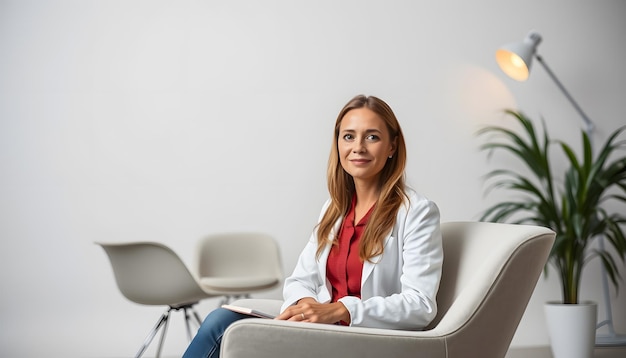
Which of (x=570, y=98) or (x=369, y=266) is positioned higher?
(x=570, y=98)

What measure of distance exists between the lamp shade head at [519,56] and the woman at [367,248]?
96.5 inches

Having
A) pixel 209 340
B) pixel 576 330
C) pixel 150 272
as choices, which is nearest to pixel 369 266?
pixel 209 340

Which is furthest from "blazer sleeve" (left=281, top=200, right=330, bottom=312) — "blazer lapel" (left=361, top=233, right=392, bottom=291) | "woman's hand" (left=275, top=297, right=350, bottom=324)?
"woman's hand" (left=275, top=297, right=350, bottom=324)

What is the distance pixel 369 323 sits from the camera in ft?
5.59

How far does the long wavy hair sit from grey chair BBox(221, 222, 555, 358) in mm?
235

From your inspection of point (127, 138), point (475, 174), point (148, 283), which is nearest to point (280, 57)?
point (127, 138)

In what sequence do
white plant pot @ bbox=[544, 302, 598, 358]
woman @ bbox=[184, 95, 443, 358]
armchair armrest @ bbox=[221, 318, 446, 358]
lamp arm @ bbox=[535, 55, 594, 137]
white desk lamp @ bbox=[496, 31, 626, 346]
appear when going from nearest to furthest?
armchair armrest @ bbox=[221, 318, 446, 358], woman @ bbox=[184, 95, 443, 358], white plant pot @ bbox=[544, 302, 598, 358], white desk lamp @ bbox=[496, 31, 626, 346], lamp arm @ bbox=[535, 55, 594, 137]

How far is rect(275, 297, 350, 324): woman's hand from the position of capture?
65.1 inches

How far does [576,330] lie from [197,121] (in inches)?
102

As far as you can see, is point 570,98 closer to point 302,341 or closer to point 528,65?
point 528,65

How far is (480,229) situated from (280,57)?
282cm

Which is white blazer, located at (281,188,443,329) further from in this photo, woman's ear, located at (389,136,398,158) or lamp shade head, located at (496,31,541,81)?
lamp shade head, located at (496,31,541,81)

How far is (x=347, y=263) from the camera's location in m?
1.94

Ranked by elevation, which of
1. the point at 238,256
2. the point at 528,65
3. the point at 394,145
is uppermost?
the point at 528,65
